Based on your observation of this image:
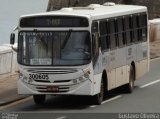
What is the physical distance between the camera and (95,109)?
19.9 meters

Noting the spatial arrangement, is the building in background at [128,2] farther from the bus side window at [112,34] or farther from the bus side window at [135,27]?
the bus side window at [112,34]

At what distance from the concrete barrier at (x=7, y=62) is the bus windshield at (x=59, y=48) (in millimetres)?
6738

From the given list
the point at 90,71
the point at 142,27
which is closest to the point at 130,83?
the point at 142,27

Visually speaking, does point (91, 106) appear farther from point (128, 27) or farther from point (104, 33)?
point (128, 27)

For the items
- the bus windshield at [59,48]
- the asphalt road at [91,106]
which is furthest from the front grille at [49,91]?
the bus windshield at [59,48]

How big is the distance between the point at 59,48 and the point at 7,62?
750cm

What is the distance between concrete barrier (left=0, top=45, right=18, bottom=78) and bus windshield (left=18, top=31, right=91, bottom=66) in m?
6.74

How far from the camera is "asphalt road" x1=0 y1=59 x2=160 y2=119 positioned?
1902 cm

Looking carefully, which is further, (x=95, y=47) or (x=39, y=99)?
(x=39, y=99)

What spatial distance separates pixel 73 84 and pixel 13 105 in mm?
2289

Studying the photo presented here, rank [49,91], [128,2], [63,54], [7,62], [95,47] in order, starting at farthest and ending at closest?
[128,2] < [7,62] < [95,47] < [63,54] < [49,91]

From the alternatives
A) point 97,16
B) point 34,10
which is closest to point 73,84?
point 97,16

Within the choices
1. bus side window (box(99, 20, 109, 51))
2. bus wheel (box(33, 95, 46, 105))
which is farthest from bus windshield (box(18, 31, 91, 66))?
bus wheel (box(33, 95, 46, 105))

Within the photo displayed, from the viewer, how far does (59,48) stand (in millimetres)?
20234
